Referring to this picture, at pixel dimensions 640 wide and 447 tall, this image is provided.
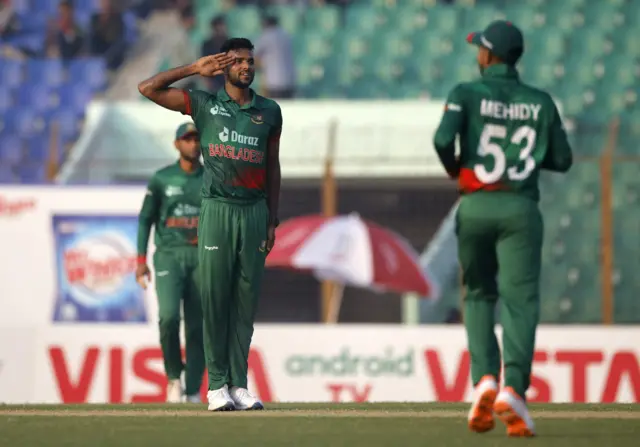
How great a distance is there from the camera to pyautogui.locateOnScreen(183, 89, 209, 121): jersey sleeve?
8.02 metres

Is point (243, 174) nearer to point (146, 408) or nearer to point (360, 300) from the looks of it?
point (146, 408)

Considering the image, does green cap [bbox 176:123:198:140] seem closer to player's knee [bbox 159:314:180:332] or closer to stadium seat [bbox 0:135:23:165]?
player's knee [bbox 159:314:180:332]

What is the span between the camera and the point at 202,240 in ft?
26.8

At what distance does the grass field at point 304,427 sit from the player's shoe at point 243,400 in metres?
0.10

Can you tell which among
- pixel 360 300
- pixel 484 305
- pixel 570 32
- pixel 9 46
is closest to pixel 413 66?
pixel 570 32

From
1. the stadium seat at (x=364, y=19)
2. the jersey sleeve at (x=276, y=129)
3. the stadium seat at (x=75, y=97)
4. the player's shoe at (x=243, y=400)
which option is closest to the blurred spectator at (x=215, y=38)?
the stadium seat at (x=75, y=97)

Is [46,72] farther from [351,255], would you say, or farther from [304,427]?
[304,427]

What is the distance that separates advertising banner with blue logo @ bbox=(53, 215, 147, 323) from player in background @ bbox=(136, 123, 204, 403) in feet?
10.2

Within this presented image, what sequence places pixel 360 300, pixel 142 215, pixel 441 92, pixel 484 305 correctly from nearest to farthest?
pixel 484 305, pixel 142 215, pixel 360 300, pixel 441 92

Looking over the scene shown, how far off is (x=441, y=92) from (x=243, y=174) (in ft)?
36.6

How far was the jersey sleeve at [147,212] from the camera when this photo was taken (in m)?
10.8

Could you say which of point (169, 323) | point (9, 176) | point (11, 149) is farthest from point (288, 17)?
point (169, 323)

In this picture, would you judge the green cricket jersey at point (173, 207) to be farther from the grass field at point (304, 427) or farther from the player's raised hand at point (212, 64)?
the player's raised hand at point (212, 64)

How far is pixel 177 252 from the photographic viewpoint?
423 inches
